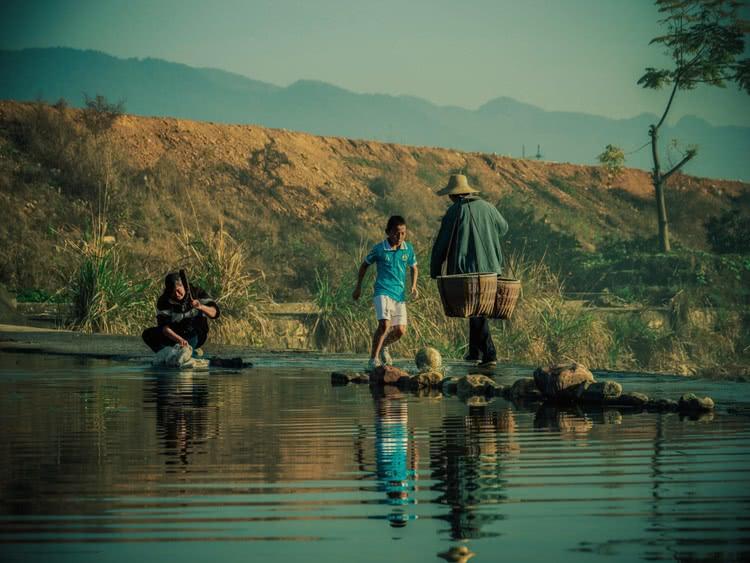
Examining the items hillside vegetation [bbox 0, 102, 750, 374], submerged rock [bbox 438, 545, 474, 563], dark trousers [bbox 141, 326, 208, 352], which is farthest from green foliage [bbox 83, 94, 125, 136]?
submerged rock [bbox 438, 545, 474, 563]

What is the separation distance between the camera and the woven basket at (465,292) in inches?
706

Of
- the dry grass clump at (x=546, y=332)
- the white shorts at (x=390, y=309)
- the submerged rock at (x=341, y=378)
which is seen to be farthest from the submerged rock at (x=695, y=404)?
the dry grass clump at (x=546, y=332)

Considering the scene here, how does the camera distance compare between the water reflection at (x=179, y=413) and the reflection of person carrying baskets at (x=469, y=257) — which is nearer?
the water reflection at (x=179, y=413)

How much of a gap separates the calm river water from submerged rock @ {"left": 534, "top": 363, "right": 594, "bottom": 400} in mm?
647

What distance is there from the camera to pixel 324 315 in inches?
1027

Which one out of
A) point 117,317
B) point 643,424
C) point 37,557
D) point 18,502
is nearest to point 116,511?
point 18,502

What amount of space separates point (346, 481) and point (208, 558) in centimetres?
225

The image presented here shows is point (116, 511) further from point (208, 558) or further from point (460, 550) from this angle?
point (460, 550)

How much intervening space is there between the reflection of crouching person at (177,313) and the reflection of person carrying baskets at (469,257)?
3.09 meters

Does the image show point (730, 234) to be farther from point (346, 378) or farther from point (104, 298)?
point (346, 378)

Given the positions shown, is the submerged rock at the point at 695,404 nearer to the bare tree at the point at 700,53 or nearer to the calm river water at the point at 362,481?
the calm river water at the point at 362,481

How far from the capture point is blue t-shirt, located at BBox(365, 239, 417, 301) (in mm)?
17031

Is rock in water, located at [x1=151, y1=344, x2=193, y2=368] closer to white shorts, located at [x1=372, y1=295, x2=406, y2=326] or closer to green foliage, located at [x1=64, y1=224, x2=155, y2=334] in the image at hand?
white shorts, located at [x1=372, y1=295, x2=406, y2=326]

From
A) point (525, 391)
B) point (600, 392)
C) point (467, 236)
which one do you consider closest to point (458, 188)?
point (467, 236)
